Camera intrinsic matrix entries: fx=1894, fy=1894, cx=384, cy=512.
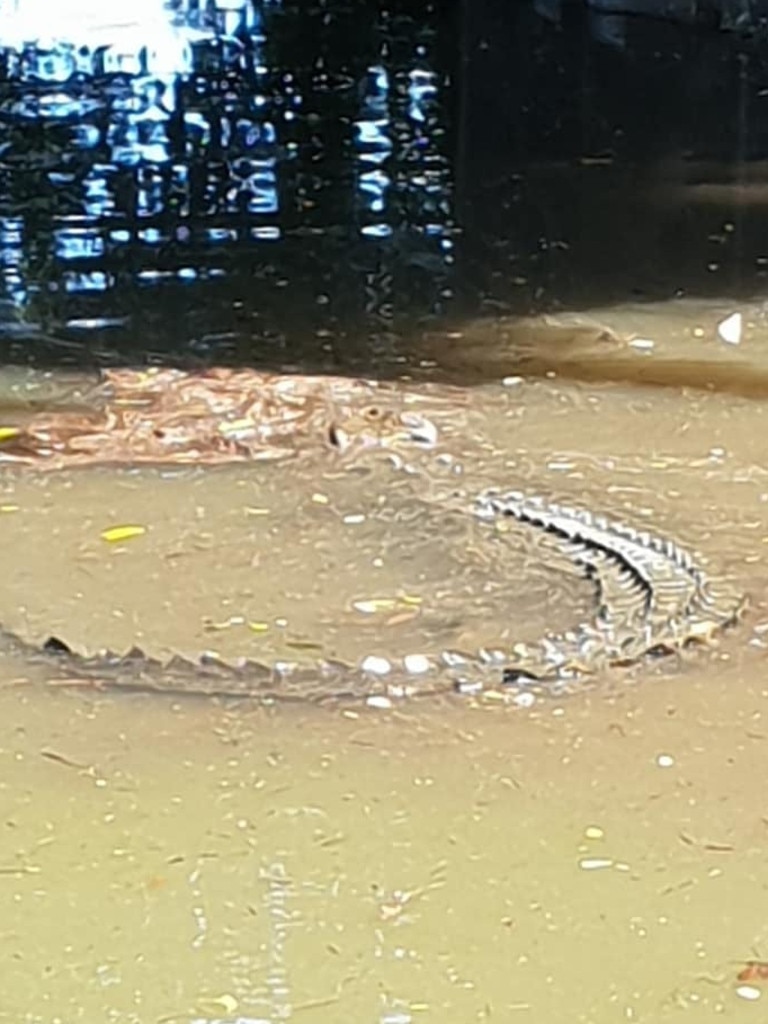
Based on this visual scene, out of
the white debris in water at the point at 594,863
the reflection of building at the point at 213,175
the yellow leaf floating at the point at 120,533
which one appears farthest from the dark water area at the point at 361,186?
the white debris in water at the point at 594,863

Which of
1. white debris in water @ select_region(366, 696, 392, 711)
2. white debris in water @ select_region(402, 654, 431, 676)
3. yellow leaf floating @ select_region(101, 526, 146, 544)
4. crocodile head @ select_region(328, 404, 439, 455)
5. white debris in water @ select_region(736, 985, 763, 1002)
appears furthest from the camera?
crocodile head @ select_region(328, 404, 439, 455)

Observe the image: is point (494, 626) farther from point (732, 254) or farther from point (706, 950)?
point (732, 254)

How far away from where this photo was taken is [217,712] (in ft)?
13.7

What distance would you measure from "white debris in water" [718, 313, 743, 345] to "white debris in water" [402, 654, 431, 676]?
11.1 feet

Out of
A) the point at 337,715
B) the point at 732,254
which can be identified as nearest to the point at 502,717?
the point at 337,715

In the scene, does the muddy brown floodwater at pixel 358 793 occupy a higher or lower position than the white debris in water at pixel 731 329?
lower

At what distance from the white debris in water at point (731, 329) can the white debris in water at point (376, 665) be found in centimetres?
343

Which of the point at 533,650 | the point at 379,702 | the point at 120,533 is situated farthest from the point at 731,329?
the point at 379,702

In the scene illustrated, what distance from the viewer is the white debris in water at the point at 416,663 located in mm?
4327

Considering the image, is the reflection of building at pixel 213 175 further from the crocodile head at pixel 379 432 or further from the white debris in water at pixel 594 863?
the white debris in water at pixel 594 863

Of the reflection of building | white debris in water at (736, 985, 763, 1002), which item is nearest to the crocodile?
white debris in water at (736, 985, 763, 1002)

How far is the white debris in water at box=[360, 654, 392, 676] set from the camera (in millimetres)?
4330

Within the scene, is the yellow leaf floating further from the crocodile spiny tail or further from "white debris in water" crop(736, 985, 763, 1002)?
"white debris in water" crop(736, 985, 763, 1002)

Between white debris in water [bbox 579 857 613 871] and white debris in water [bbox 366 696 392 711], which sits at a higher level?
white debris in water [bbox 366 696 392 711]
